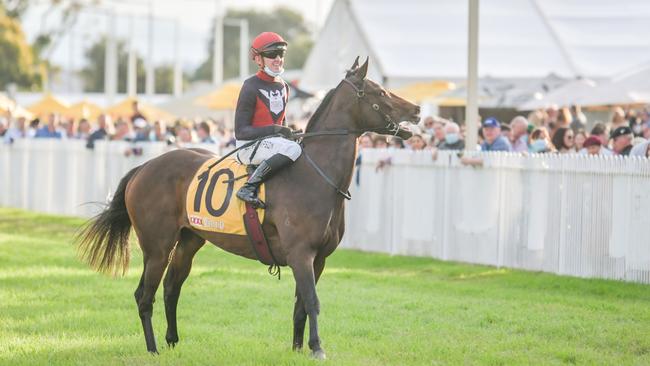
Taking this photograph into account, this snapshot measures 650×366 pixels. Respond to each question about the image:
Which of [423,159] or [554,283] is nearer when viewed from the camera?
[554,283]

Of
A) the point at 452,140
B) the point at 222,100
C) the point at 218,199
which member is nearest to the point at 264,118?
the point at 218,199

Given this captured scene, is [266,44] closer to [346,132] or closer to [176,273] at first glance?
[346,132]

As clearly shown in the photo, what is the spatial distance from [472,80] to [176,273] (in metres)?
7.90

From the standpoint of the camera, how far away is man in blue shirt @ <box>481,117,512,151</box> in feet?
56.1

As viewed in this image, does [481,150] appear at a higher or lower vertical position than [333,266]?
higher

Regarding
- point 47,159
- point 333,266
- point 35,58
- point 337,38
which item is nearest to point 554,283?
point 333,266

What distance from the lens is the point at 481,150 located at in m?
17.0

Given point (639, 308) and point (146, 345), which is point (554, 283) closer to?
point (639, 308)

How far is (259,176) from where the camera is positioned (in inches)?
372

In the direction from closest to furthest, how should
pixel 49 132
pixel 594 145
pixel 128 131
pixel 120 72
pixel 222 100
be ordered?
pixel 594 145 < pixel 128 131 < pixel 49 132 < pixel 222 100 < pixel 120 72

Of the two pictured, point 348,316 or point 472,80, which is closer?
point 348,316

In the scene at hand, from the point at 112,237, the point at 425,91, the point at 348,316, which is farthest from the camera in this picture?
the point at 425,91

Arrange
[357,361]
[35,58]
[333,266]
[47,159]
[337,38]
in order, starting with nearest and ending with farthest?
[357,361], [333,266], [47,159], [337,38], [35,58]

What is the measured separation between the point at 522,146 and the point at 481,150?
2.24 ft
